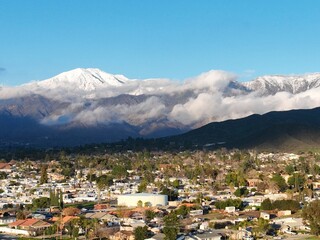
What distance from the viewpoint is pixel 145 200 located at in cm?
8175

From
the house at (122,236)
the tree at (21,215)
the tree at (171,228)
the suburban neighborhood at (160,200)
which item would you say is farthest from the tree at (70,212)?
the tree at (171,228)

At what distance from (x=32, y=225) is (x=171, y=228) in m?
15.9

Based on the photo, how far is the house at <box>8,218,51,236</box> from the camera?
63375mm

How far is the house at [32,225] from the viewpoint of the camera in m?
63.4

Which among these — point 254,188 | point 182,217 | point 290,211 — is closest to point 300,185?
point 254,188

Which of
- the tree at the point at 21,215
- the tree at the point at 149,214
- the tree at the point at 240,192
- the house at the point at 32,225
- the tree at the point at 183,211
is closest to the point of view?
the house at the point at 32,225

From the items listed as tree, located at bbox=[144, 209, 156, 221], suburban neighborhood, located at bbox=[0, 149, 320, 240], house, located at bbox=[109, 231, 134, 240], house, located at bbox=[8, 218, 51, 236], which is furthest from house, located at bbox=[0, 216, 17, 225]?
house, located at bbox=[109, 231, 134, 240]

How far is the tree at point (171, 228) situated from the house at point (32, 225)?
40.6 feet

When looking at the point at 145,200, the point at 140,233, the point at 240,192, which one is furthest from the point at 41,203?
the point at 240,192

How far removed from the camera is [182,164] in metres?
134

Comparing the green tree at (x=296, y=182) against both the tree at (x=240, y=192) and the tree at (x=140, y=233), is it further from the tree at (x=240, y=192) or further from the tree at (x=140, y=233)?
the tree at (x=140, y=233)

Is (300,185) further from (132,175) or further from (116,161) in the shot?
(116,161)

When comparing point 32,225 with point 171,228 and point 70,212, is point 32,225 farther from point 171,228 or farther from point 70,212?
point 171,228

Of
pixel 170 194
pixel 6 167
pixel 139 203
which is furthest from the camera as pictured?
pixel 6 167
